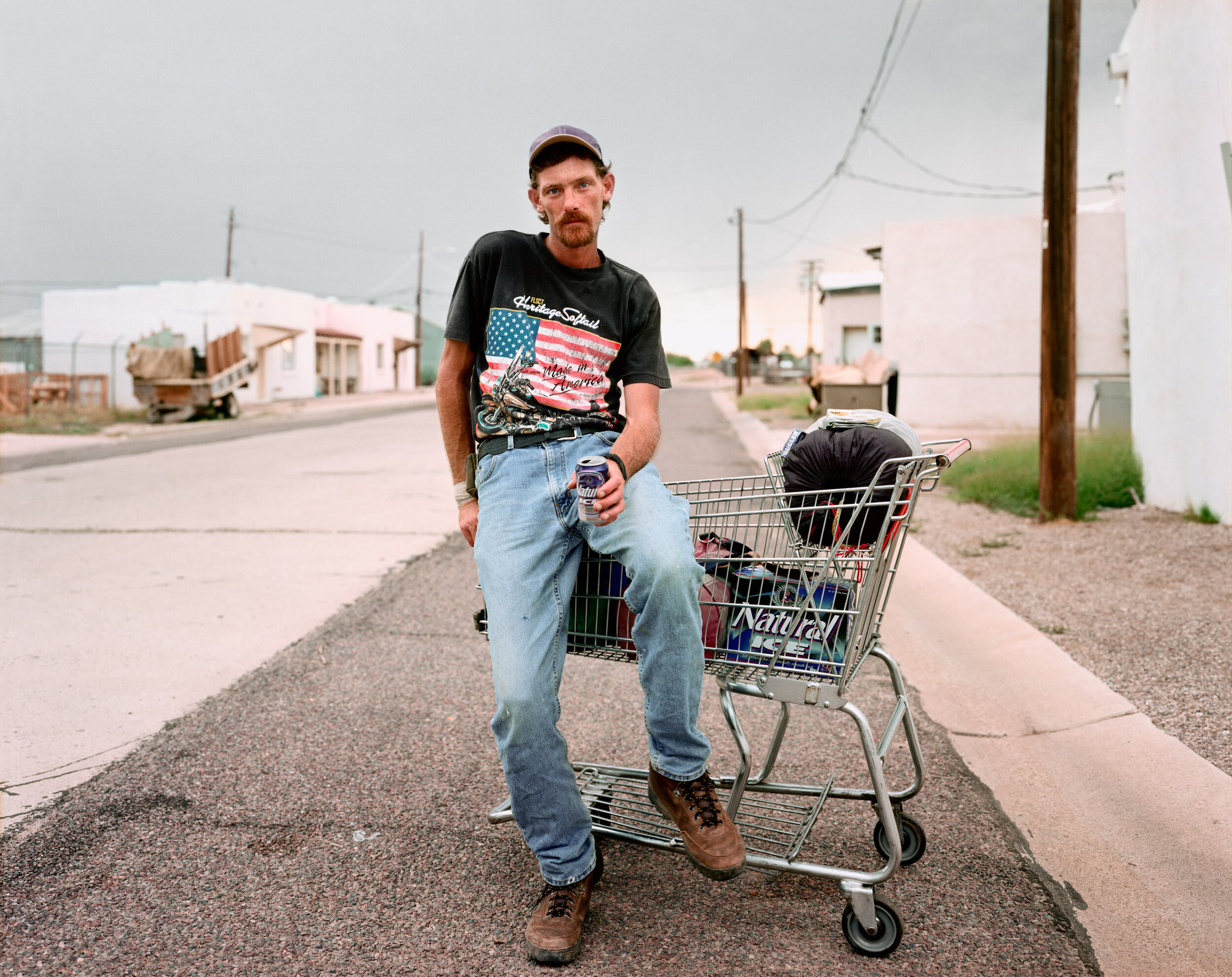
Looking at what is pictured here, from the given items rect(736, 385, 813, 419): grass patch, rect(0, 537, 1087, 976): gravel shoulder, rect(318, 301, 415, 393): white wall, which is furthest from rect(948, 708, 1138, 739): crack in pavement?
rect(318, 301, 415, 393): white wall

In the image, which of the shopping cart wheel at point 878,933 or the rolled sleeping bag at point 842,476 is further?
the rolled sleeping bag at point 842,476

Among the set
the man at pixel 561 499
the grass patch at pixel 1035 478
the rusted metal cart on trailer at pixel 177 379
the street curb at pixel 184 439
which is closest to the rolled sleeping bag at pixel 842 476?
the man at pixel 561 499

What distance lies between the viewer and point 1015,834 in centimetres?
319

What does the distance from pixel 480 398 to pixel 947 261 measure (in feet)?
71.3

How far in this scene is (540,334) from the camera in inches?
114

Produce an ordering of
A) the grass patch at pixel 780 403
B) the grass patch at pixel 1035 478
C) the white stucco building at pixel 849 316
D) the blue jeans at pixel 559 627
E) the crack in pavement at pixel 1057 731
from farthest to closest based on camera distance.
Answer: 1. the white stucco building at pixel 849 316
2. the grass patch at pixel 780 403
3. the grass patch at pixel 1035 478
4. the crack in pavement at pixel 1057 731
5. the blue jeans at pixel 559 627

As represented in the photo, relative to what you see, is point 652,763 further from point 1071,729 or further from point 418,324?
point 418,324

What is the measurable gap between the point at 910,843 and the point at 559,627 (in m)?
1.36

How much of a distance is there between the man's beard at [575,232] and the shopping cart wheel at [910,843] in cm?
205

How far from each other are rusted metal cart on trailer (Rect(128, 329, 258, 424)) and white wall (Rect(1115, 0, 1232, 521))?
22851mm

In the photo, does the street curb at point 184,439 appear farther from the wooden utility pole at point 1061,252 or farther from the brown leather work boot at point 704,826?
the brown leather work boot at point 704,826

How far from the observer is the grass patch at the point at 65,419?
22.1m

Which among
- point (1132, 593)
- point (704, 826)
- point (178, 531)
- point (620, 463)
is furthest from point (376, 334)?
point (704, 826)

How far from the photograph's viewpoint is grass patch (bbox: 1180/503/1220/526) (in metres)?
7.77
